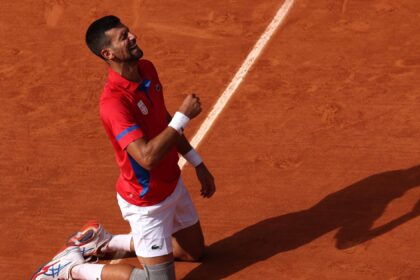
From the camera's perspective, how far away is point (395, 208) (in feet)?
29.7

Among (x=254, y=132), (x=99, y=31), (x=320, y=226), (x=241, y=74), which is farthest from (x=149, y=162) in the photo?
(x=241, y=74)

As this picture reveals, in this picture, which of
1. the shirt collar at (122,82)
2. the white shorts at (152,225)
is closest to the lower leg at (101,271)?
the white shorts at (152,225)

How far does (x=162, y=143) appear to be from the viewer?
7.48 m

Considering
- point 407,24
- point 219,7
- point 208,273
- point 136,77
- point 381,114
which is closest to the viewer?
point 136,77

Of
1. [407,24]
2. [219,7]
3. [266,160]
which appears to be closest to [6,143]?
[266,160]

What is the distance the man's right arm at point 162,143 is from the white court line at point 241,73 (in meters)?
2.50

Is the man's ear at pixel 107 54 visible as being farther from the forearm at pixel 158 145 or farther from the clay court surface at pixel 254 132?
the clay court surface at pixel 254 132

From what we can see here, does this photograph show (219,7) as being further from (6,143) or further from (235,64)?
(6,143)

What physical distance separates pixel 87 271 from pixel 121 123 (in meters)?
1.52

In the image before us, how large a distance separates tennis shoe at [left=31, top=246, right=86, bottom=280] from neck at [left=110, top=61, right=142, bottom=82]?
5.79 ft

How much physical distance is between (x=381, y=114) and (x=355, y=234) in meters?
2.04

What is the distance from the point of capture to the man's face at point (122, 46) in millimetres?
7809

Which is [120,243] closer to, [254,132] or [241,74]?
[254,132]

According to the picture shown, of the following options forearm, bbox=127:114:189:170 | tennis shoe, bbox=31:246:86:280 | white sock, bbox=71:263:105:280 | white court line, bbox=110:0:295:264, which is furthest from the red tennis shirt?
white court line, bbox=110:0:295:264
